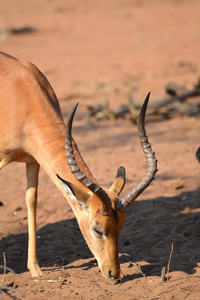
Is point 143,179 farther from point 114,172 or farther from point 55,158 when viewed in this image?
point 114,172

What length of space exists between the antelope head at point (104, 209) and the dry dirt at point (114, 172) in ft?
1.19

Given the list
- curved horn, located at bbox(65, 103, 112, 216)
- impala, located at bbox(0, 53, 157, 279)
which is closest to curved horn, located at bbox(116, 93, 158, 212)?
impala, located at bbox(0, 53, 157, 279)

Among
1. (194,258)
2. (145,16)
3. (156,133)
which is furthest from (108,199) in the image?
(145,16)

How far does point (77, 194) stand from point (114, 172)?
12.4ft

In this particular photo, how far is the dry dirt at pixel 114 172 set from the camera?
193 inches

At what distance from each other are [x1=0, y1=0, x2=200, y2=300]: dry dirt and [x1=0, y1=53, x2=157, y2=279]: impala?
0.42 metres

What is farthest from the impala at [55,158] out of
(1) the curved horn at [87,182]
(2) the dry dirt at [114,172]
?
(2) the dry dirt at [114,172]

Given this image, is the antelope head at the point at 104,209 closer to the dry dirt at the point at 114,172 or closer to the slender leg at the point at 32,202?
the dry dirt at the point at 114,172

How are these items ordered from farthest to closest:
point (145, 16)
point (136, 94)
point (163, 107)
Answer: point (145, 16) → point (136, 94) → point (163, 107)

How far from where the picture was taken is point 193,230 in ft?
19.6

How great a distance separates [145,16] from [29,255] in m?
21.9

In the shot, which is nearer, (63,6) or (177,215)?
(177,215)

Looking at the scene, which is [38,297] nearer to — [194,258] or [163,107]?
[194,258]

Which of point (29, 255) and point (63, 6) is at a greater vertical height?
point (29, 255)
